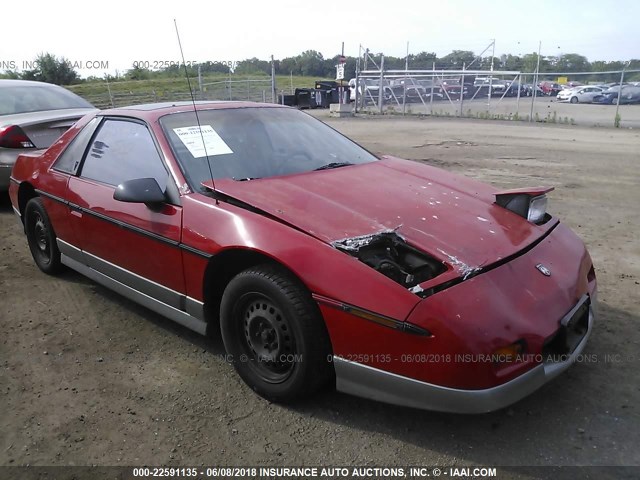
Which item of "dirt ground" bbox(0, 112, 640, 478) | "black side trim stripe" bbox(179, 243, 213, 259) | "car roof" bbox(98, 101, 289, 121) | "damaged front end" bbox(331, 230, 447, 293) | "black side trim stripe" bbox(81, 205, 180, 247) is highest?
"car roof" bbox(98, 101, 289, 121)

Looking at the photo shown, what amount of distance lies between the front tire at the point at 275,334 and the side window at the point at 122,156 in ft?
2.99

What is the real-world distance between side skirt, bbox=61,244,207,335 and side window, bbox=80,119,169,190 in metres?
0.67

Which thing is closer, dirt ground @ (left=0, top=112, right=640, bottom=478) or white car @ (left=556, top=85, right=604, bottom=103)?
dirt ground @ (left=0, top=112, right=640, bottom=478)

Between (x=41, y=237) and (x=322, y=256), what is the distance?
3.13 meters

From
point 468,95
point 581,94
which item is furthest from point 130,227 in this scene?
point 581,94

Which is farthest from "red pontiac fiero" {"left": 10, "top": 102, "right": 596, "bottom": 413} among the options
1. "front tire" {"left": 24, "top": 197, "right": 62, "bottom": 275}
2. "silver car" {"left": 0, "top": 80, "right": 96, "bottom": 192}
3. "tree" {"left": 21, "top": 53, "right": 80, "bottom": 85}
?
"tree" {"left": 21, "top": 53, "right": 80, "bottom": 85}

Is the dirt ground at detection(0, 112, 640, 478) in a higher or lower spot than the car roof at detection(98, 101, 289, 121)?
lower

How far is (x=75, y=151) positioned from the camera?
389cm

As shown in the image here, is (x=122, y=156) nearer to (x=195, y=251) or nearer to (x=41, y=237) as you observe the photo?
(x=195, y=251)

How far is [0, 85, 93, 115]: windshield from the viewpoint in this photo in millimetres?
6742

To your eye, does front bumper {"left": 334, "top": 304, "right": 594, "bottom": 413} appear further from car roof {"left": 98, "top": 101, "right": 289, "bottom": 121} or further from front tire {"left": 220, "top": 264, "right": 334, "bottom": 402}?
car roof {"left": 98, "top": 101, "right": 289, "bottom": 121}

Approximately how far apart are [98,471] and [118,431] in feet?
0.86

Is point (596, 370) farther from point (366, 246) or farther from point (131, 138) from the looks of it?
point (131, 138)

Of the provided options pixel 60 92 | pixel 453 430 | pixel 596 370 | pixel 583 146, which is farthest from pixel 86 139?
pixel 583 146
